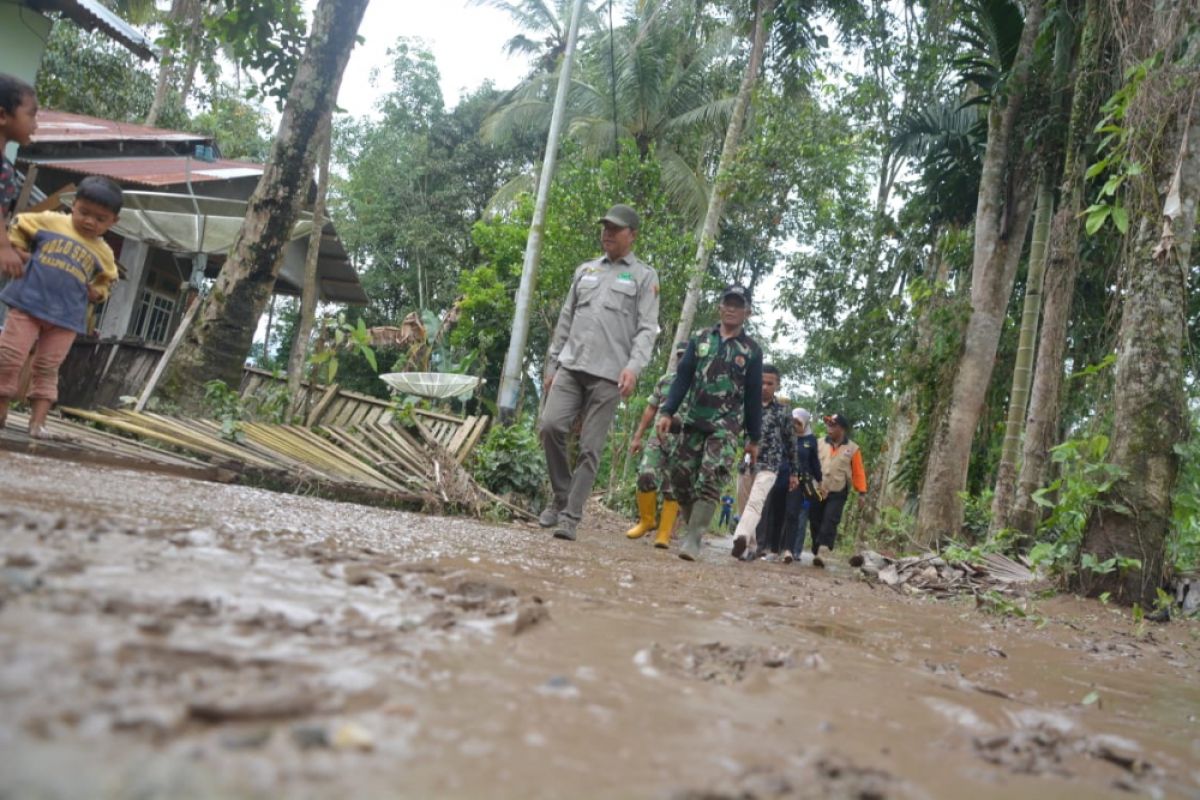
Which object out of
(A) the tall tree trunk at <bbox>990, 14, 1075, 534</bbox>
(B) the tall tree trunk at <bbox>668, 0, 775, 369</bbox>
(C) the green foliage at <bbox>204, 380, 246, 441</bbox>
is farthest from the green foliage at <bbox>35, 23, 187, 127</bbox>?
(A) the tall tree trunk at <bbox>990, 14, 1075, 534</bbox>

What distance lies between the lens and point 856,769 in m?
1.34

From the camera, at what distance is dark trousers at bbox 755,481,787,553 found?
9.07 m

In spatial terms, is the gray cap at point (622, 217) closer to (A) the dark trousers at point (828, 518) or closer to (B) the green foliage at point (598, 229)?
(A) the dark trousers at point (828, 518)

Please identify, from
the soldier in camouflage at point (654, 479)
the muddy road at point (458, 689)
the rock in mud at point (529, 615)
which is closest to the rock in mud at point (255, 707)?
the muddy road at point (458, 689)

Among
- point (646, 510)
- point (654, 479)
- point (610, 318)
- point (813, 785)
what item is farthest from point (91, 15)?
point (813, 785)

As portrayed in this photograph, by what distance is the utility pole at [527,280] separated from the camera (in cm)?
1207

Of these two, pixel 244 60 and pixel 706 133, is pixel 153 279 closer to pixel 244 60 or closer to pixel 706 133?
pixel 244 60

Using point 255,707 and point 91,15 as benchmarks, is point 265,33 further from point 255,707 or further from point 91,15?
point 255,707

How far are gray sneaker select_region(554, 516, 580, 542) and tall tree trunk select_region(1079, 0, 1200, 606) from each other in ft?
9.86

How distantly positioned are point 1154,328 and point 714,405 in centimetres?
262

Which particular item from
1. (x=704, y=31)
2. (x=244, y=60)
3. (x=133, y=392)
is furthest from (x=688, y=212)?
(x=133, y=392)

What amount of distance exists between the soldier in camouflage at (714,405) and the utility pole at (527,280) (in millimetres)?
5820

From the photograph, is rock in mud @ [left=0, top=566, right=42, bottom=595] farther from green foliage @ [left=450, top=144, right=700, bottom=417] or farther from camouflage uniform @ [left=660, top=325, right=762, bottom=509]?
green foliage @ [left=450, top=144, right=700, bottom=417]

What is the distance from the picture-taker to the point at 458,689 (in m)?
1.41
